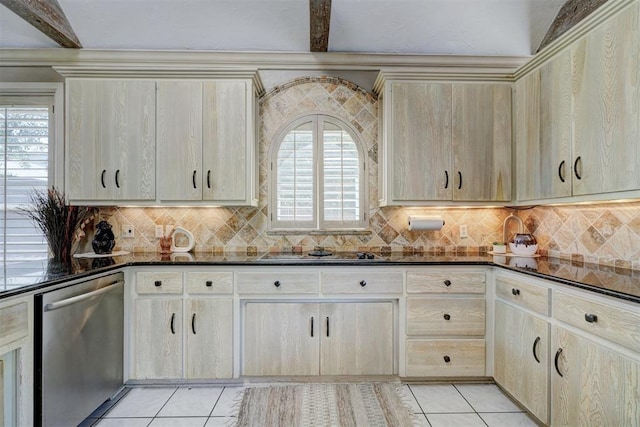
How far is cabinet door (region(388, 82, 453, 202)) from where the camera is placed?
2.81 m

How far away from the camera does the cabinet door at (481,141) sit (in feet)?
9.25

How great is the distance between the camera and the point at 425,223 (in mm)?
3004

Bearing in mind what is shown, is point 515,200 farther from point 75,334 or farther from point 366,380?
point 75,334

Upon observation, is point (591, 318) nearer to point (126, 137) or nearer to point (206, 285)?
point (206, 285)

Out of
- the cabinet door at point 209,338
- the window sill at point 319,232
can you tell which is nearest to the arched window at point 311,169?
the window sill at point 319,232

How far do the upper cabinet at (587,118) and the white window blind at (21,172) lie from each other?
159 inches

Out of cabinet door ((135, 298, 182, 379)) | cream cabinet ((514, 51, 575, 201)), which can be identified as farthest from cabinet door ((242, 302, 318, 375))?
cream cabinet ((514, 51, 575, 201))

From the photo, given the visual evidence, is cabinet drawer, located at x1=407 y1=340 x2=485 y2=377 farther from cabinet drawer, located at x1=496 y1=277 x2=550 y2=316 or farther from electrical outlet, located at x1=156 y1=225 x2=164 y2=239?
electrical outlet, located at x1=156 y1=225 x2=164 y2=239

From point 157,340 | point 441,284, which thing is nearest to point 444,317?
point 441,284

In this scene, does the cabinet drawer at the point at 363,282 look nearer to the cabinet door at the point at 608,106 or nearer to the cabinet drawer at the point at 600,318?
the cabinet drawer at the point at 600,318

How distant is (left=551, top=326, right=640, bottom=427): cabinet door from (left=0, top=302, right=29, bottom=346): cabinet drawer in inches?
106

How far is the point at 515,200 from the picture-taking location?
2836mm

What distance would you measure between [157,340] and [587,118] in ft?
10.4

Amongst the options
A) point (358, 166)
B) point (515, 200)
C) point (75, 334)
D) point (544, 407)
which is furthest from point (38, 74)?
point (544, 407)
